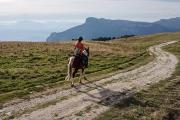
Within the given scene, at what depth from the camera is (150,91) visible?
1203 inches

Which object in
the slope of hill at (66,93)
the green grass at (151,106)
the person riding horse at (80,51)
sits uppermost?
the person riding horse at (80,51)

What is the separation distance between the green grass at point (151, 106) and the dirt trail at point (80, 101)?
662 mm

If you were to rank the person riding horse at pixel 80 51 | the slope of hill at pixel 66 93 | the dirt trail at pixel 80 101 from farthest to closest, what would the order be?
the person riding horse at pixel 80 51
the slope of hill at pixel 66 93
the dirt trail at pixel 80 101

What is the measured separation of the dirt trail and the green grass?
2.17ft

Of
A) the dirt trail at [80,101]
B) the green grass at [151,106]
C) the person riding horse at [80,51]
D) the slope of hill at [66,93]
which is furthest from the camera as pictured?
the person riding horse at [80,51]

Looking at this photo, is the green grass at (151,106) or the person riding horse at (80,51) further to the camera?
the person riding horse at (80,51)

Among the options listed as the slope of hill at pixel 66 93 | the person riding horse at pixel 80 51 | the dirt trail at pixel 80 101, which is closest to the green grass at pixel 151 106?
the slope of hill at pixel 66 93

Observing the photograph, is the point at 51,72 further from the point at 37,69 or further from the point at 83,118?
the point at 83,118

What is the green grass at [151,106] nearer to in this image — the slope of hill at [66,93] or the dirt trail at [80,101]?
the slope of hill at [66,93]

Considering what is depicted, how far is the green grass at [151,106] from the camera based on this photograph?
2247cm

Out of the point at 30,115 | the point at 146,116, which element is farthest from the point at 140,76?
the point at 30,115

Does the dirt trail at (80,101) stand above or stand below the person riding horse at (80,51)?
below

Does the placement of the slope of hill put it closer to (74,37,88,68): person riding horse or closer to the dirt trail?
the dirt trail

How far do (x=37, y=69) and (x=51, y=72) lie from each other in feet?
9.05
